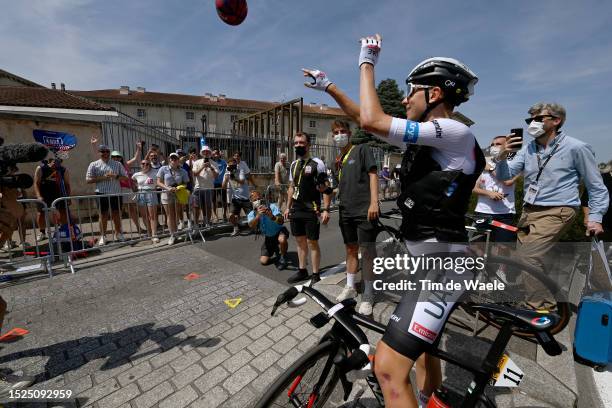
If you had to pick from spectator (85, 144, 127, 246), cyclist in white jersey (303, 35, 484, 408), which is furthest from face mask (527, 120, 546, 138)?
spectator (85, 144, 127, 246)

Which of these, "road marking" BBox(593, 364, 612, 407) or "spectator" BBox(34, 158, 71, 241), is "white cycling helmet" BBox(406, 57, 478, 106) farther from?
"spectator" BBox(34, 158, 71, 241)

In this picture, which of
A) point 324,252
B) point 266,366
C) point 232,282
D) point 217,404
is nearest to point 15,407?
point 217,404

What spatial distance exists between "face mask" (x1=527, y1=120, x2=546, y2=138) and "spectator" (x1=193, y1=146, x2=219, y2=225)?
21.4 feet

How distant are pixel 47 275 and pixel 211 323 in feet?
10.9

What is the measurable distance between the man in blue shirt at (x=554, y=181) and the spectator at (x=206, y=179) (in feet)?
21.1

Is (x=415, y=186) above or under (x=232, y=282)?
above

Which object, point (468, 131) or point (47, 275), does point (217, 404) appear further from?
point (47, 275)

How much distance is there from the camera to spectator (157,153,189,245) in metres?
6.52

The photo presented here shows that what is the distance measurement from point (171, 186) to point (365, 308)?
17.8 ft

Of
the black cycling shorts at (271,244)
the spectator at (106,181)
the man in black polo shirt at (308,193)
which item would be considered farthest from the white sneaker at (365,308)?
the spectator at (106,181)

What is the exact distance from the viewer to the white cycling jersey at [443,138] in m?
1.37

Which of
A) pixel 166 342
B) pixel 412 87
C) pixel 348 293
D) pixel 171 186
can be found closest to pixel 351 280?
pixel 348 293

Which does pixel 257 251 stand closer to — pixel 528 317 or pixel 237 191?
pixel 237 191

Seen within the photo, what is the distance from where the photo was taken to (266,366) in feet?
8.51
